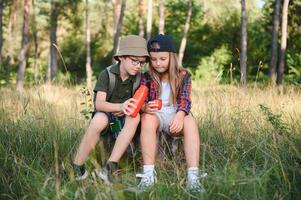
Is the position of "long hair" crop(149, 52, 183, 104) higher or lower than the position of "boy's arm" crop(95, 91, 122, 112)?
higher

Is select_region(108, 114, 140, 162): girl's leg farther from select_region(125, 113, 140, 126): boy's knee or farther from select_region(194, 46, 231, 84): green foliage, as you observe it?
select_region(194, 46, 231, 84): green foliage

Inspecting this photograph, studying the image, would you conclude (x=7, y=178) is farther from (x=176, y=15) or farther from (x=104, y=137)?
(x=176, y=15)

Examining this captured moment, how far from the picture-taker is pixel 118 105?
11.3 feet

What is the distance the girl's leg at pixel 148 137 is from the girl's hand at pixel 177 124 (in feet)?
0.41

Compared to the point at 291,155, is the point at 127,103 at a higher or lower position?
higher

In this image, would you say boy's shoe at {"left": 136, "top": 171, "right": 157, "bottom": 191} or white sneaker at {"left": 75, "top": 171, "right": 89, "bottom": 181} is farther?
white sneaker at {"left": 75, "top": 171, "right": 89, "bottom": 181}

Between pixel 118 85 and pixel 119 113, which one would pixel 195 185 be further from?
pixel 118 85

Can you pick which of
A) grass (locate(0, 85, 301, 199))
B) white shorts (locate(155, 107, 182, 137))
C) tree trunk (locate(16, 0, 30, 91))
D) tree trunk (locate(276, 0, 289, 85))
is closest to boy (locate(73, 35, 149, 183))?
grass (locate(0, 85, 301, 199))

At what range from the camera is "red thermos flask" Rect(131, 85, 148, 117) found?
334cm

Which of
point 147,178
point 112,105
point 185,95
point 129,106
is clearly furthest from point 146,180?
point 185,95

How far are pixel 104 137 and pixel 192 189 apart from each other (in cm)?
107

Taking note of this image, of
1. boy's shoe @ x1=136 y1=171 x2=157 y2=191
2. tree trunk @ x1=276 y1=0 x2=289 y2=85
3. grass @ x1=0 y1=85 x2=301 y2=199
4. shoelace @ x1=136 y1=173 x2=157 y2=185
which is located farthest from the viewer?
tree trunk @ x1=276 y1=0 x2=289 y2=85

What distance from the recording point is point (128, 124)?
340 cm

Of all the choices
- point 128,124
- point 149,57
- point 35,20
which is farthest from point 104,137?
point 35,20
